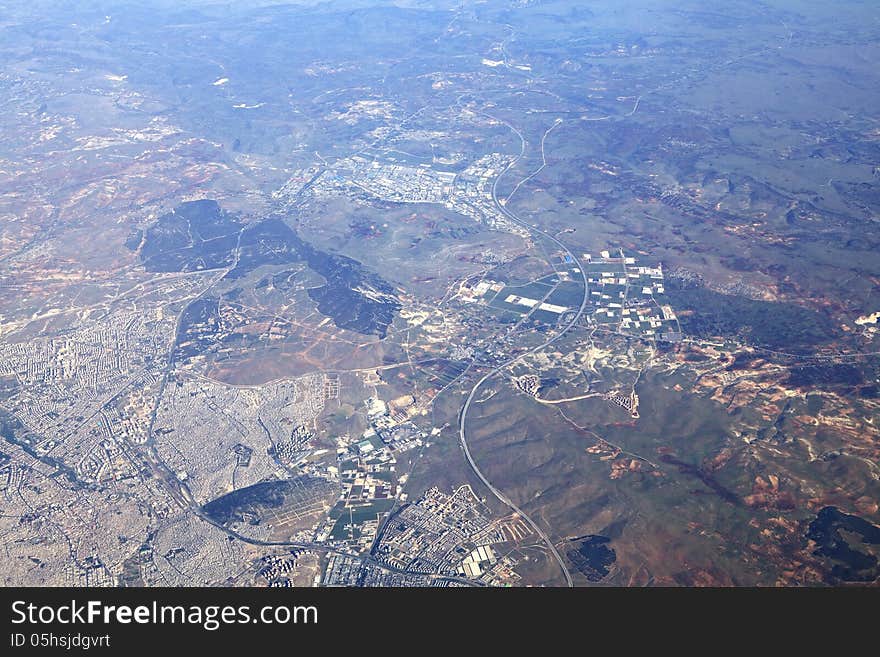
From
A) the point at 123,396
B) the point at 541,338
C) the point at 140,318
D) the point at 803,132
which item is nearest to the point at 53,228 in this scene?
the point at 140,318

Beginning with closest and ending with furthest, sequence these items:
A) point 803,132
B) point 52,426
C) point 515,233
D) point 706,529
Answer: point 706,529, point 52,426, point 515,233, point 803,132

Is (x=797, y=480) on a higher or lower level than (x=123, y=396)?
higher

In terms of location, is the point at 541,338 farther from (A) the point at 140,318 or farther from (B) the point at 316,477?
(A) the point at 140,318

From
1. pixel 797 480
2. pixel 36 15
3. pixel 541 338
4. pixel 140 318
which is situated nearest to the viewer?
pixel 797 480

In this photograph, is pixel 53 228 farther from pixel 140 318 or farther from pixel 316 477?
pixel 316 477

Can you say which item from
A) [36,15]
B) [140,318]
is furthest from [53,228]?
[36,15]

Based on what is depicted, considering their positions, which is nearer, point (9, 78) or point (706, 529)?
point (706, 529)
